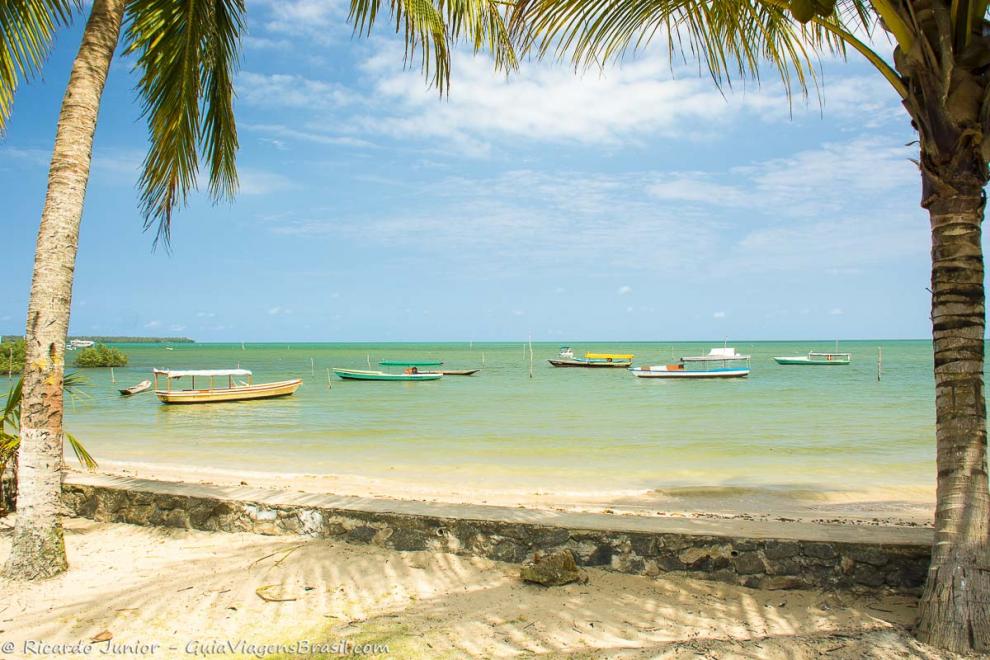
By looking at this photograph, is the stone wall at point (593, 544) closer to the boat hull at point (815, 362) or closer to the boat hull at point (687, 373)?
the boat hull at point (687, 373)

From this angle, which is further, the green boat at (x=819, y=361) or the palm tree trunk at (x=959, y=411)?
the green boat at (x=819, y=361)

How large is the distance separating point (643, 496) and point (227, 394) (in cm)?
2196

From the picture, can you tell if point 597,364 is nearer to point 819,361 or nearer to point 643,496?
point 819,361

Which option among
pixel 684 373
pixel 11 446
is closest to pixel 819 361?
pixel 684 373

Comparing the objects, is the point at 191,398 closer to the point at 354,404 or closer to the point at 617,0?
the point at 354,404

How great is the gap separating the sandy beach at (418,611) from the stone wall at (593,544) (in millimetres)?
80

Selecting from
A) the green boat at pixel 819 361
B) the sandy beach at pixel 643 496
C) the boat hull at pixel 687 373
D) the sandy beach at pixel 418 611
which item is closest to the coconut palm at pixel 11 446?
the sandy beach at pixel 418 611

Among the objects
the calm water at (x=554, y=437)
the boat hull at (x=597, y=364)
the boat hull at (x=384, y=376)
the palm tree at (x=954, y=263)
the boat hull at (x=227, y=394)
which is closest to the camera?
the palm tree at (x=954, y=263)

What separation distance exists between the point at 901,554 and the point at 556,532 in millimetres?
1796

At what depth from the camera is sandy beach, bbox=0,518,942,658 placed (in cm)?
278

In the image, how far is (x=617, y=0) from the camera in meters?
3.20

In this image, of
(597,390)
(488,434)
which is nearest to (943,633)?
(488,434)

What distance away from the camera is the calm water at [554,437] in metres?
10.8

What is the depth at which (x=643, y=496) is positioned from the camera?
8.66m
